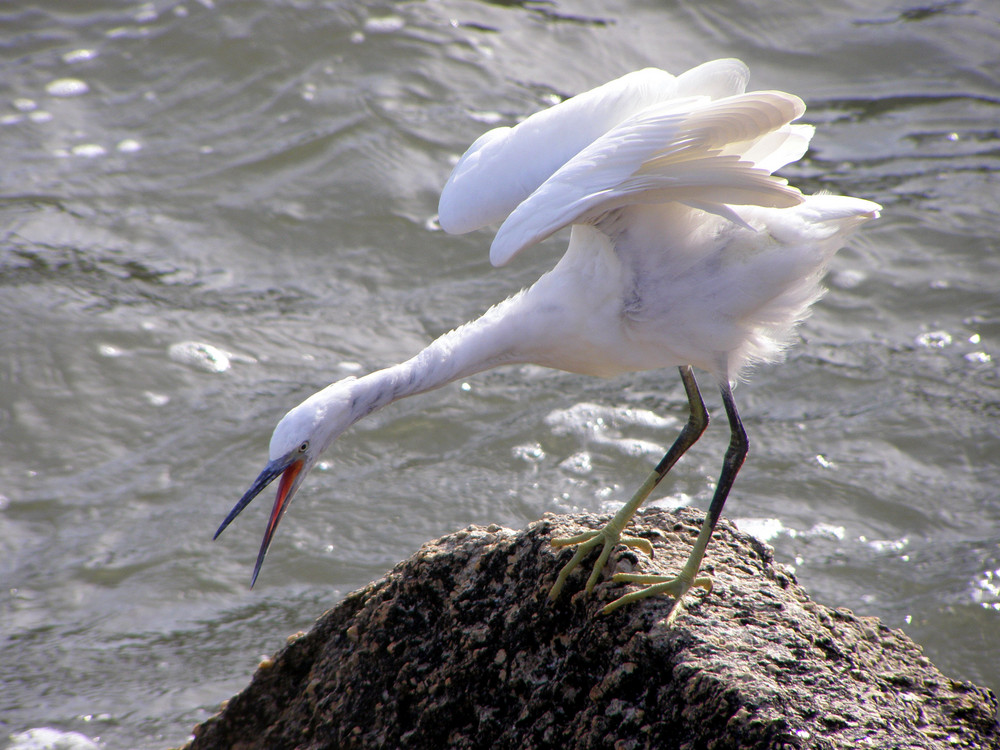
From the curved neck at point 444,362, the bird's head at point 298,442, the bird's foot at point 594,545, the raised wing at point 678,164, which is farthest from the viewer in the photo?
the curved neck at point 444,362

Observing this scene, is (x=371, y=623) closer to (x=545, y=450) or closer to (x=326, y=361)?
(x=545, y=450)

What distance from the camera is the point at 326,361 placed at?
7430 mm

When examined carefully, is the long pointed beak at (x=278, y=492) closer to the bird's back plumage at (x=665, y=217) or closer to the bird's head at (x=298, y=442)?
the bird's head at (x=298, y=442)

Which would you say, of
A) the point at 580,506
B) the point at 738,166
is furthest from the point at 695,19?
the point at 738,166

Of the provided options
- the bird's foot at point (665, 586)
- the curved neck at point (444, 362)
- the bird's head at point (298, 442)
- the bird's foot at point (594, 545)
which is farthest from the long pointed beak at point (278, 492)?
the bird's foot at point (665, 586)

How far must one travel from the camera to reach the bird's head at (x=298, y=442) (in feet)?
11.5

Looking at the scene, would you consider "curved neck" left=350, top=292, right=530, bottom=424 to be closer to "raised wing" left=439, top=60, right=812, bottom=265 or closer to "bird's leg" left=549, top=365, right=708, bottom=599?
"raised wing" left=439, top=60, right=812, bottom=265

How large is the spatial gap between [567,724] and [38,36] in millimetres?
10503

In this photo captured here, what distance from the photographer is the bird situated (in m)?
3.00

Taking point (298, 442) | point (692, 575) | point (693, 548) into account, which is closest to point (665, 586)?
point (692, 575)

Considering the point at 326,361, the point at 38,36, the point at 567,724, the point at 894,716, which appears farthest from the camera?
the point at 38,36

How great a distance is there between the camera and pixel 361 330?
7762 millimetres

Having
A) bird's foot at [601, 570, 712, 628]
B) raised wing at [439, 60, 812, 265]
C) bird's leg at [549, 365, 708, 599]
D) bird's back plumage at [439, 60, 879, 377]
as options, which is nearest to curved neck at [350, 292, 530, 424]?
bird's back plumage at [439, 60, 879, 377]

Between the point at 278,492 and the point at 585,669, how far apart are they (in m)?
1.40
